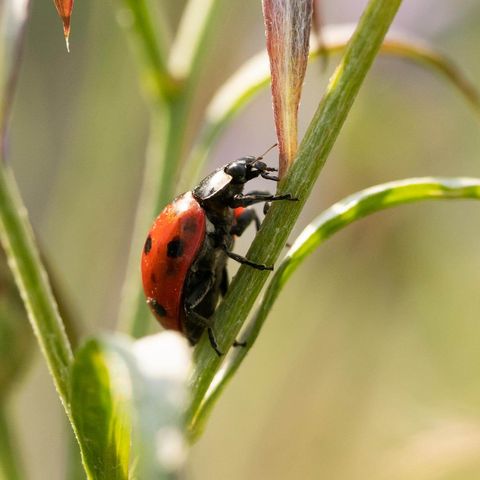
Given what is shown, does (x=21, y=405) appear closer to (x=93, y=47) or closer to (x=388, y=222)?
(x=93, y=47)

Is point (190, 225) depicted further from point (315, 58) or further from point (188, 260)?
point (315, 58)

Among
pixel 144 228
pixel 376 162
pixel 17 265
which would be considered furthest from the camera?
pixel 376 162

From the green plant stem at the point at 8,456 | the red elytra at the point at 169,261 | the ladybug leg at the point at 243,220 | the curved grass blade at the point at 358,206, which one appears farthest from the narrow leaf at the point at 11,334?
the curved grass blade at the point at 358,206

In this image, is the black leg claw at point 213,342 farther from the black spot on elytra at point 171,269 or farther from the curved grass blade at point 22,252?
the black spot on elytra at point 171,269

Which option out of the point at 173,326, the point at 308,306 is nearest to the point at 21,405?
the point at 308,306

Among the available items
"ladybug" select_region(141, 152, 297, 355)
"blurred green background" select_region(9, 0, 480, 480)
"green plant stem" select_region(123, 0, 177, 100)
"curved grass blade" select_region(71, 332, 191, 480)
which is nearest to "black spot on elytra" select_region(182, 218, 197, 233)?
"ladybug" select_region(141, 152, 297, 355)

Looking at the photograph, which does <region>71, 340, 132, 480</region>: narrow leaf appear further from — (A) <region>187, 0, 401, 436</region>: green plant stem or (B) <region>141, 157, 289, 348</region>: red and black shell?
(B) <region>141, 157, 289, 348</region>: red and black shell

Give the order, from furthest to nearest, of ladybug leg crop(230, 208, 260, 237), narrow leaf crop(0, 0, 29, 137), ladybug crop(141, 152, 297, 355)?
ladybug leg crop(230, 208, 260, 237), ladybug crop(141, 152, 297, 355), narrow leaf crop(0, 0, 29, 137)
